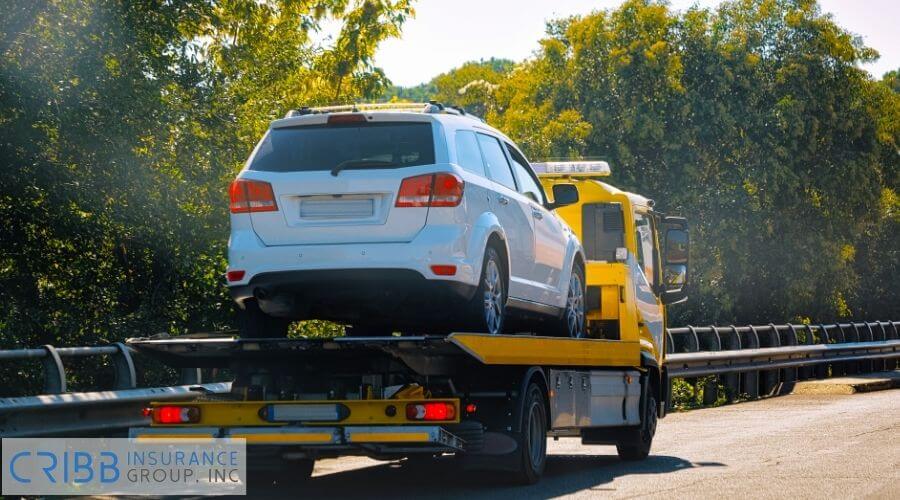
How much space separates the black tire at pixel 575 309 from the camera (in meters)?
12.3

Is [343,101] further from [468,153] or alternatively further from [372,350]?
[372,350]

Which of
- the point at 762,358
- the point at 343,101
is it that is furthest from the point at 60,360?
the point at 762,358

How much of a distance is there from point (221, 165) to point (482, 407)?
31.7 feet

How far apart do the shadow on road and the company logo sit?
0.49 meters

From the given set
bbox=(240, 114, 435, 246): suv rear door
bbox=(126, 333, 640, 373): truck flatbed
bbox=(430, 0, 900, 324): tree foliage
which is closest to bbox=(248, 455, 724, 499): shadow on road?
bbox=(126, 333, 640, 373): truck flatbed

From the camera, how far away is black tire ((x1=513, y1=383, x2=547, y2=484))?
9906 millimetres

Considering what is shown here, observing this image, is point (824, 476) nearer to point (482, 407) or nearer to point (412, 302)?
point (482, 407)

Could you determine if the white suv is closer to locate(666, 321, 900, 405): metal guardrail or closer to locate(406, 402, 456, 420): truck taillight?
locate(406, 402, 456, 420): truck taillight

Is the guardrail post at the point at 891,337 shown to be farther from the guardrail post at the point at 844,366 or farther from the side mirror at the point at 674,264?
the side mirror at the point at 674,264

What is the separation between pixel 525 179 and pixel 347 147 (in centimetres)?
242

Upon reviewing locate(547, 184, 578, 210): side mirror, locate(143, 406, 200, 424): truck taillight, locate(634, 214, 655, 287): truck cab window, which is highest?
locate(547, 184, 578, 210): side mirror

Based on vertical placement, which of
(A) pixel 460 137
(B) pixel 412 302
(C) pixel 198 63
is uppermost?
(C) pixel 198 63

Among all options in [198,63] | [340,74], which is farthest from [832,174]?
[198,63]

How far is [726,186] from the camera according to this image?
4219cm
